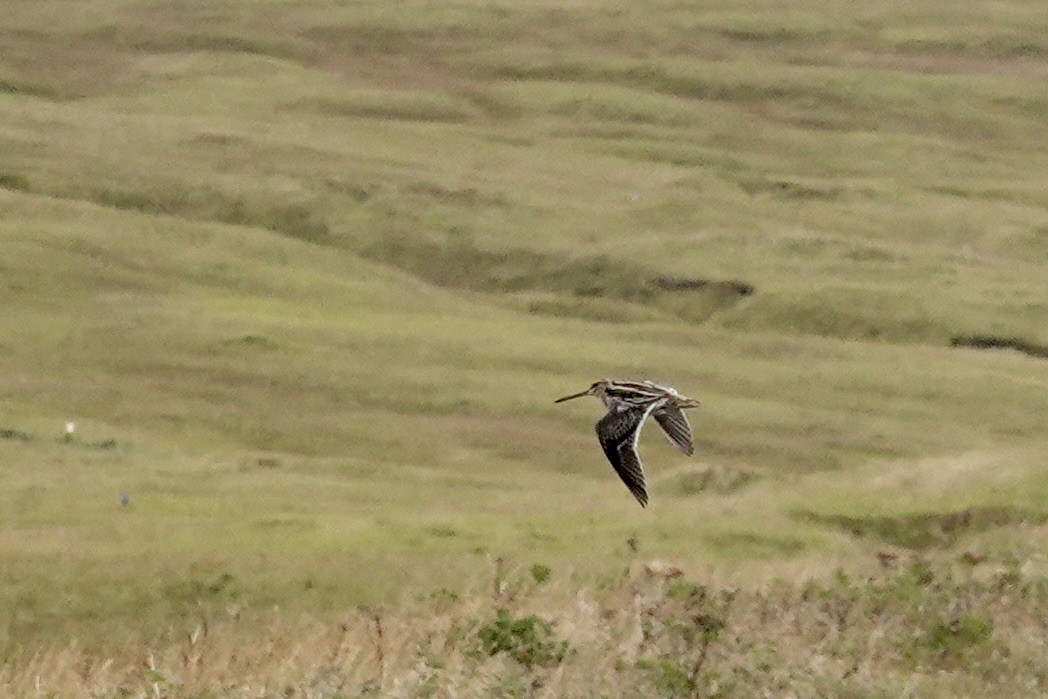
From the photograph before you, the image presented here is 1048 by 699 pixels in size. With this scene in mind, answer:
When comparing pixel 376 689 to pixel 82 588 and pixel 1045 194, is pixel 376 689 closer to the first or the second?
pixel 82 588

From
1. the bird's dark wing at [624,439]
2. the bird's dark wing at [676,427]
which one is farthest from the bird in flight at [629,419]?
the bird's dark wing at [676,427]

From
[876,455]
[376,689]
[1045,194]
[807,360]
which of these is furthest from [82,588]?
[1045,194]

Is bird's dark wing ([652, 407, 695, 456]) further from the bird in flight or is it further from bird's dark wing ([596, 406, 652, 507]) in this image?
bird's dark wing ([596, 406, 652, 507])

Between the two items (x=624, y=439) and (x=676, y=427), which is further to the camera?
(x=676, y=427)

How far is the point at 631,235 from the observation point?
236 ft

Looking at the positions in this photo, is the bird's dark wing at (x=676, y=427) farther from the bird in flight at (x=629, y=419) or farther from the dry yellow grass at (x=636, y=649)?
the dry yellow grass at (x=636, y=649)

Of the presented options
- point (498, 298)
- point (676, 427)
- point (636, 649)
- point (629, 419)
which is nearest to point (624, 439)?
point (629, 419)

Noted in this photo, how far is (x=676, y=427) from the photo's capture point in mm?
10250

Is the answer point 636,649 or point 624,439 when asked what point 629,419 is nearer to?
point 624,439

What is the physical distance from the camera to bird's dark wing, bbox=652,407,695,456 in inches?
398

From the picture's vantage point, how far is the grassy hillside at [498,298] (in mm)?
22469

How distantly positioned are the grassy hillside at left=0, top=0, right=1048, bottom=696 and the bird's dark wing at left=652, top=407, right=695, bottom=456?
1.54 meters

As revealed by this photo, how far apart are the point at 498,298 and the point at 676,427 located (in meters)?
55.6

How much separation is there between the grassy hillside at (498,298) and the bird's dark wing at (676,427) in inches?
60.6
